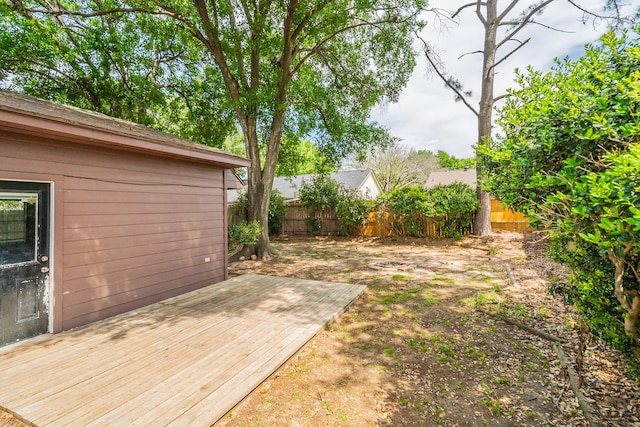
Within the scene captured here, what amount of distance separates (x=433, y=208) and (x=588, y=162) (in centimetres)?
909

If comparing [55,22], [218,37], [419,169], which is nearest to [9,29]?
[55,22]

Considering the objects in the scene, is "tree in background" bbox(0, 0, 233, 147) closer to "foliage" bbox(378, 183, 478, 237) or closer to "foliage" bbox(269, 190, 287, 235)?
"foliage" bbox(269, 190, 287, 235)

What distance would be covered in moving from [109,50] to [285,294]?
8916 millimetres

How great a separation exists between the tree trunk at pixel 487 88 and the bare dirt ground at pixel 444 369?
5.41m

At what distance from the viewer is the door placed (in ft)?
10.0

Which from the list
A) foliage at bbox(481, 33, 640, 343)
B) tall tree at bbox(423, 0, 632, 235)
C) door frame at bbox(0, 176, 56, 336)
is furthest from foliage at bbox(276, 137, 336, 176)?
foliage at bbox(481, 33, 640, 343)

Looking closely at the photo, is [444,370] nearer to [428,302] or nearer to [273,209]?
[428,302]

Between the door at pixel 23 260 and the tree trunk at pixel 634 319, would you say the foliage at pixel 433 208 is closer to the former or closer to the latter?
the tree trunk at pixel 634 319

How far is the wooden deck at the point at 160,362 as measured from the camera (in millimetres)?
2102

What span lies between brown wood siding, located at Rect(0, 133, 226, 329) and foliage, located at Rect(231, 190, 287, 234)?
7798 mm

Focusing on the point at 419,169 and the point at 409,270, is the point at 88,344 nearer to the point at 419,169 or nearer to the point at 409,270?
the point at 409,270

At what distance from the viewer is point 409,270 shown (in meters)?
6.80

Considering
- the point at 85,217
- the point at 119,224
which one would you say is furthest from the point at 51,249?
the point at 119,224

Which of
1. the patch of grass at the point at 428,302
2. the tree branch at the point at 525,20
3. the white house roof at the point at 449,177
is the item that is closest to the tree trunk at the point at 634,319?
the patch of grass at the point at 428,302
